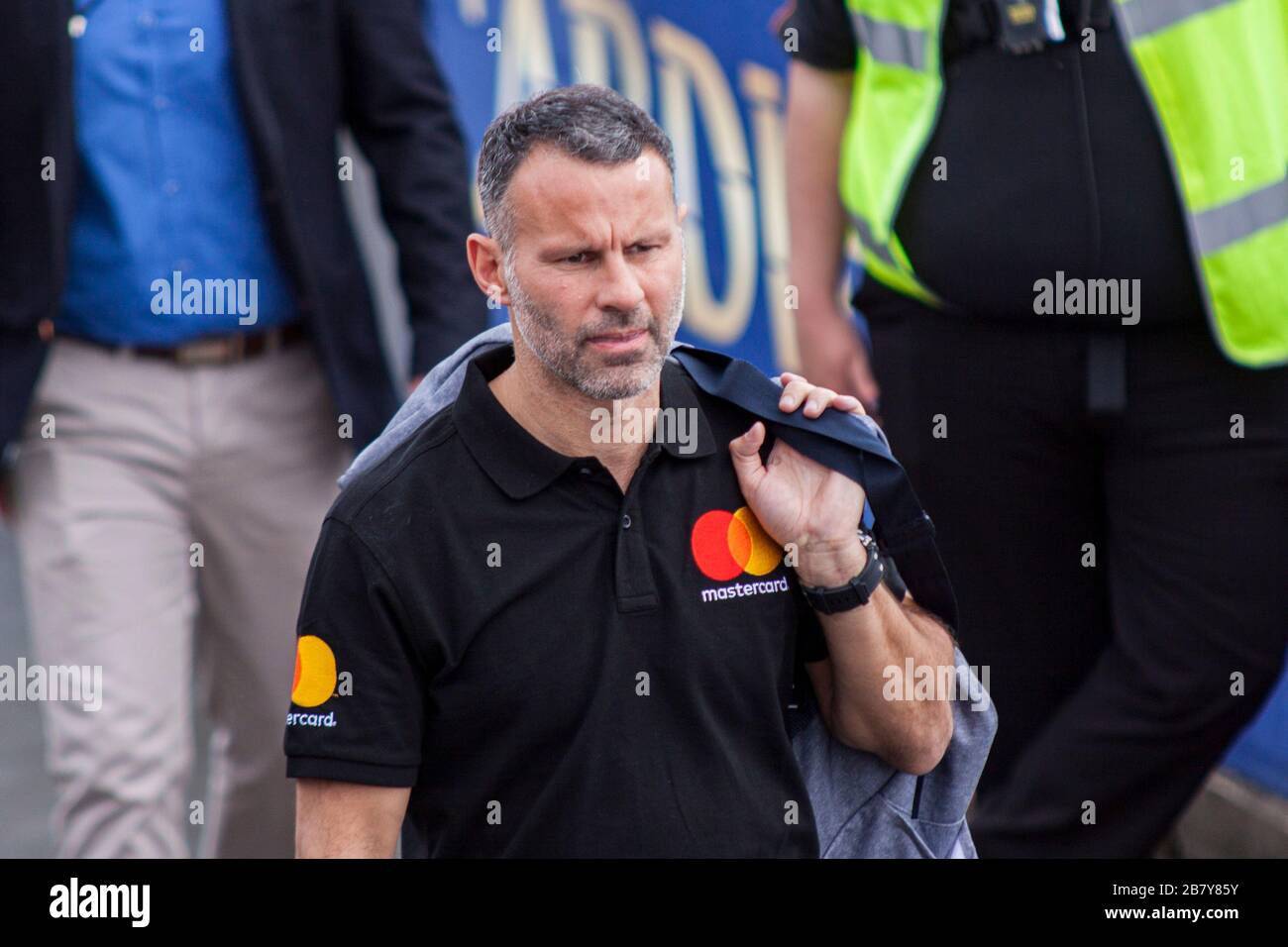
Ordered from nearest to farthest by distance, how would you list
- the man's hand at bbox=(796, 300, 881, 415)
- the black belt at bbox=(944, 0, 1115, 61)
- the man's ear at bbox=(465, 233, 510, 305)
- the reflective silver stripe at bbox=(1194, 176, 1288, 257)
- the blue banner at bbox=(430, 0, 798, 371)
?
the man's ear at bbox=(465, 233, 510, 305)
the reflective silver stripe at bbox=(1194, 176, 1288, 257)
the black belt at bbox=(944, 0, 1115, 61)
the man's hand at bbox=(796, 300, 881, 415)
the blue banner at bbox=(430, 0, 798, 371)

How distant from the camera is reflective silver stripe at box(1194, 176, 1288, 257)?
3562mm

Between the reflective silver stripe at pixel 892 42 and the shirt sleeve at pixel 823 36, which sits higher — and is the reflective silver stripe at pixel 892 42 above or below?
below

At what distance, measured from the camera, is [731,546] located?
283 cm

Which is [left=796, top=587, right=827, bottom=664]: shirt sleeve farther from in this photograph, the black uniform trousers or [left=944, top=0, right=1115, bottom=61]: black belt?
[left=944, top=0, right=1115, bottom=61]: black belt

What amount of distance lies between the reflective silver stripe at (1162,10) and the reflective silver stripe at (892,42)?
0.37 metres

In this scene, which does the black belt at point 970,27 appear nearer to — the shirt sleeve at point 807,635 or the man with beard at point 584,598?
the man with beard at point 584,598

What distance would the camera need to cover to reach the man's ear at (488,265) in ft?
9.68

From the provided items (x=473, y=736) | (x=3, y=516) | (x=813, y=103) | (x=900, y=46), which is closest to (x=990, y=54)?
(x=900, y=46)

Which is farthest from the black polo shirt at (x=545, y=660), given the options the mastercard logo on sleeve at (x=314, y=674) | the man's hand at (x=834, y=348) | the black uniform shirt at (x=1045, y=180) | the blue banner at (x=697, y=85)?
the blue banner at (x=697, y=85)

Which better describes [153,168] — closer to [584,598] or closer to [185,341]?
[185,341]

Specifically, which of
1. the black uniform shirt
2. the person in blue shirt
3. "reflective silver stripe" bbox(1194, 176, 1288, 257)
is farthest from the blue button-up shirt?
"reflective silver stripe" bbox(1194, 176, 1288, 257)

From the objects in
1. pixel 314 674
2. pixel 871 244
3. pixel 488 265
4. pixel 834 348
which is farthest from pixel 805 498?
pixel 834 348

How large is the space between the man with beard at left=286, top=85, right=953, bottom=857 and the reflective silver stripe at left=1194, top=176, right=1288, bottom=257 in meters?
0.98

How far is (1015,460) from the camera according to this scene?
12.8 ft
